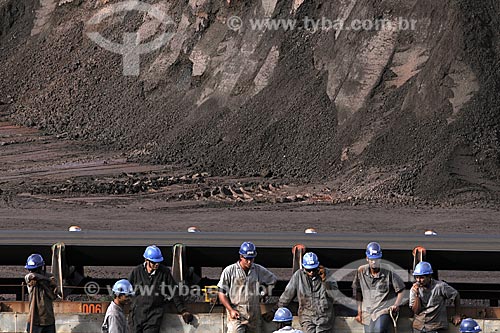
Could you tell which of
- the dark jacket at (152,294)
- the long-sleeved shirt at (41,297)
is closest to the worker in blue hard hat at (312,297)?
the dark jacket at (152,294)

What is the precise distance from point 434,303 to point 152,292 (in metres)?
3.82

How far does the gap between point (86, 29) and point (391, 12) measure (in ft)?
59.5

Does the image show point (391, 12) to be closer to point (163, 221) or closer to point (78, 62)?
point (163, 221)

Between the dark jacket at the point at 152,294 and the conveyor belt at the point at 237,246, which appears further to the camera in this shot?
the conveyor belt at the point at 237,246

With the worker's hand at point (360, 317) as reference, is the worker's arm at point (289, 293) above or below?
above

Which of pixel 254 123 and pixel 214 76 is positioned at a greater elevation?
pixel 214 76

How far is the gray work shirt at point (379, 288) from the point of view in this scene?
1478 cm

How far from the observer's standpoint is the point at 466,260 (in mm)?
17156

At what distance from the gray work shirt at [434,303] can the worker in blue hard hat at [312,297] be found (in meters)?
1.16

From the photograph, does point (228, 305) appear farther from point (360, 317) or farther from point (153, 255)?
point (360, 317)

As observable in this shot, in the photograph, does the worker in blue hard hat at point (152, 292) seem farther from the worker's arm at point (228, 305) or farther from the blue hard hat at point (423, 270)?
the blue hard hat at point (423, 270)

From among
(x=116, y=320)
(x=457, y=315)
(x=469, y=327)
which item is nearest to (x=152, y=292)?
(x=116, y=320)

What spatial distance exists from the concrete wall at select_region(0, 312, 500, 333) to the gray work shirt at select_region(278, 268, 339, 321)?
0.64 metres

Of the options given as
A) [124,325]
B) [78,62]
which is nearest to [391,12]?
[78,62]
